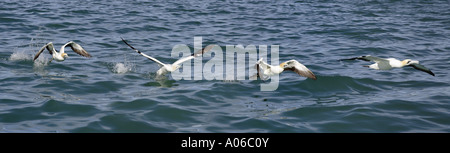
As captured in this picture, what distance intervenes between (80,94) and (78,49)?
9.87 feet

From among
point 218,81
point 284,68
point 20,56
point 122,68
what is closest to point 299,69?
point 284,68

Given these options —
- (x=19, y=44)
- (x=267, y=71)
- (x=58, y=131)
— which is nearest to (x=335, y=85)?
(x=267, y=71)

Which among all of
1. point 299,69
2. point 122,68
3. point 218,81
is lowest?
point 218,81

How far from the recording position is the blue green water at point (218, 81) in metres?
11.0

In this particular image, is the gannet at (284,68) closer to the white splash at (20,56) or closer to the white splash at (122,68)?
the white splash at (122,68)

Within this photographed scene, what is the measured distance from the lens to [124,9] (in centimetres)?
2577

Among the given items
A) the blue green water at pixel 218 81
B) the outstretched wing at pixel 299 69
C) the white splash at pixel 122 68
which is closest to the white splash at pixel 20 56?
the blue green water at pixel 218 81

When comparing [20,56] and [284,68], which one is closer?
[284,68]

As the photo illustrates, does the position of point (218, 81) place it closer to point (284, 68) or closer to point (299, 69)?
point (284, 68)

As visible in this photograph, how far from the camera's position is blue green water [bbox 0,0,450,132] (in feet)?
36.1

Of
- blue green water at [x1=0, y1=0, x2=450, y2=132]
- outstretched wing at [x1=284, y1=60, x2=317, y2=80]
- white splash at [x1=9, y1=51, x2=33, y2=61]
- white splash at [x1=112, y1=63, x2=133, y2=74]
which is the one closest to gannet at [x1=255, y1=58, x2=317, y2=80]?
outstretched wing at [x1=284, y1=60, x2=317, y2=80]

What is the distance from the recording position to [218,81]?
14.3 m

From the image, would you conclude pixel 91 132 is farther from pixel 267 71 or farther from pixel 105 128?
pixel 267 71

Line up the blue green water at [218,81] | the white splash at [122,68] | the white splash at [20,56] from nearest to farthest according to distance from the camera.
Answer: the blue green water at [218,81] < the white splash at [122,68] < the white splash at [20,56]
